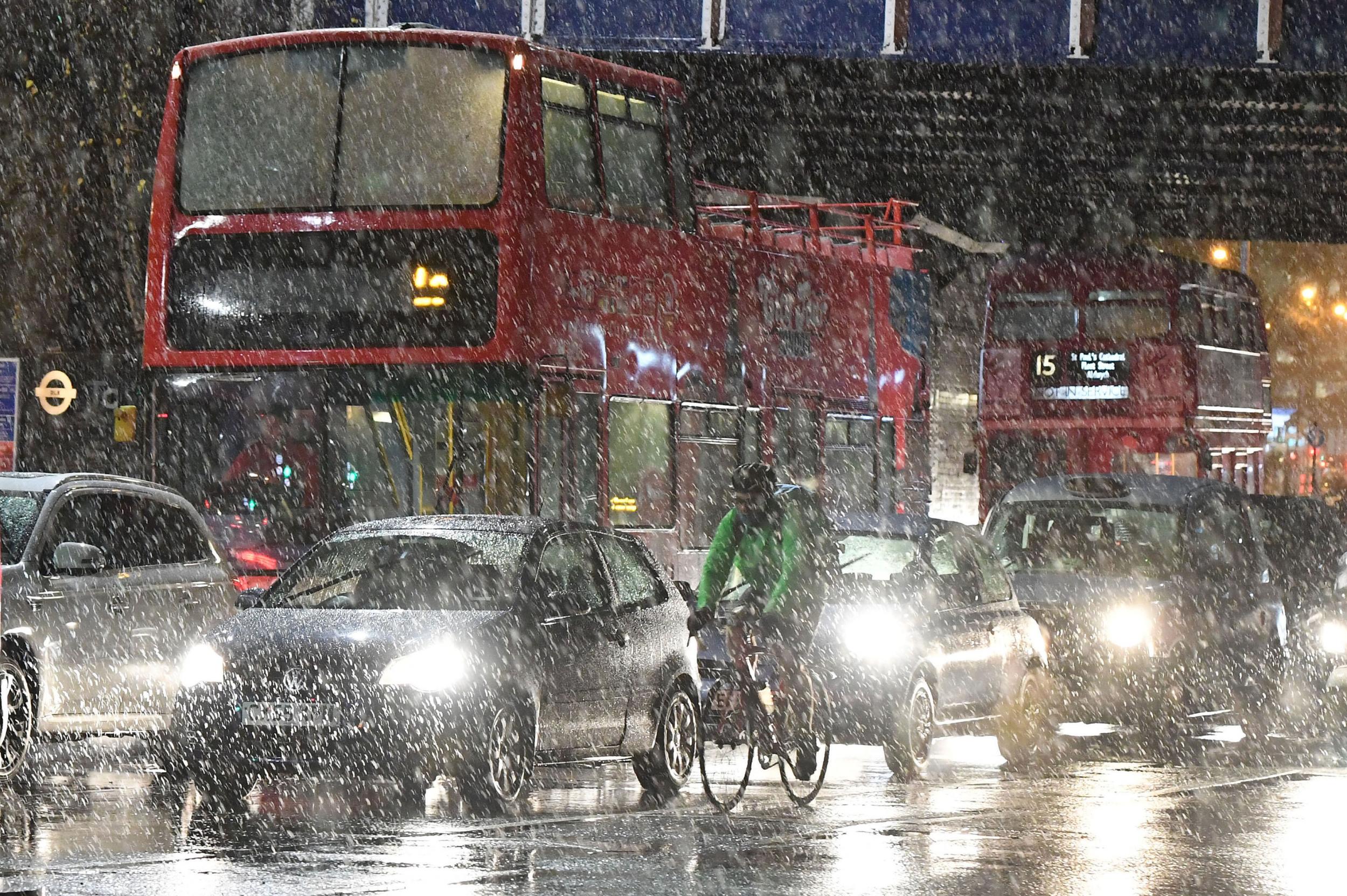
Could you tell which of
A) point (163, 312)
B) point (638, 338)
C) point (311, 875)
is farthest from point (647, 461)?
point (311, 875)

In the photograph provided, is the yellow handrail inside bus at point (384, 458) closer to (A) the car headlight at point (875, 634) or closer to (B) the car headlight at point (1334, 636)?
(A) the car headlight at point (875, 634)

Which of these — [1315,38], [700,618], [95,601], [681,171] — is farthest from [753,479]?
[1315,38]

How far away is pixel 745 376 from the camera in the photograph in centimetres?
2083

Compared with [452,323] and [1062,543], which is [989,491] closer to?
[1062,543]

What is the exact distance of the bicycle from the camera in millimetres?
12273

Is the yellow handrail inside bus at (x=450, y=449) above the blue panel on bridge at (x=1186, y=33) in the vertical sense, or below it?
below

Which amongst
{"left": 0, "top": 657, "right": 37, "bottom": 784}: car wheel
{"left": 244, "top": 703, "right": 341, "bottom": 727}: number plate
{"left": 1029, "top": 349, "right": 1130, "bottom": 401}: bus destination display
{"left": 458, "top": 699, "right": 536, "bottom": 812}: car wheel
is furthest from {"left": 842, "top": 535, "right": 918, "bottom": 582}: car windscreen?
{"left": 1029, "top": 349, "right": 1130, "bottom": 401}: bus destination display

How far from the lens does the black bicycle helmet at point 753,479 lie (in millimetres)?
12312

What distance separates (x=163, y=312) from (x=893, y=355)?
8.94 m

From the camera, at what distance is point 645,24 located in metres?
22.5

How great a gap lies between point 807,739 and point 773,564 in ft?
3.21

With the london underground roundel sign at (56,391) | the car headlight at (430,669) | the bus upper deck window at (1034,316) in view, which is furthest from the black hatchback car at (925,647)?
the bus upper deck window at (1034,316)

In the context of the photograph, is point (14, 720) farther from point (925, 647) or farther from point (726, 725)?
point (925, 647)

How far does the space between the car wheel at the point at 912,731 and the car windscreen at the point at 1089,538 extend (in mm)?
3163
